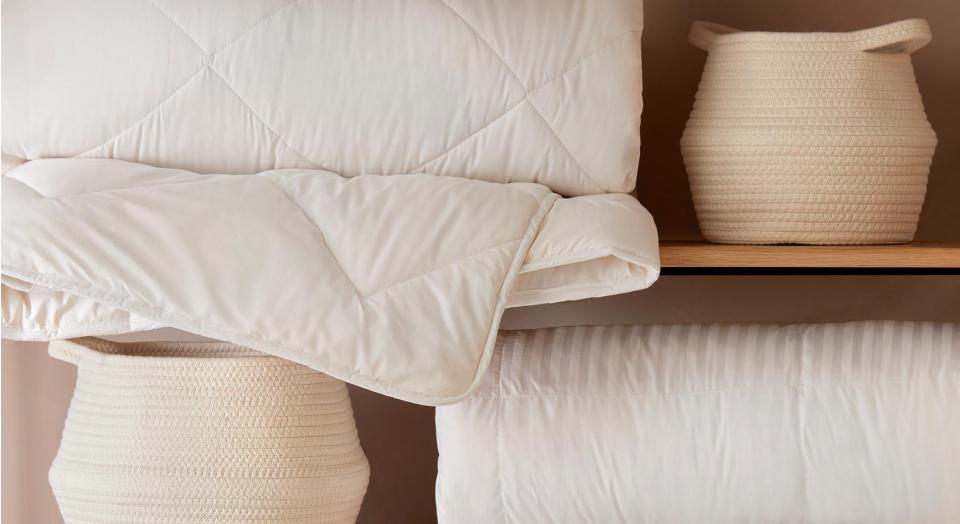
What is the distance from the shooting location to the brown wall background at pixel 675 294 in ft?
4.43

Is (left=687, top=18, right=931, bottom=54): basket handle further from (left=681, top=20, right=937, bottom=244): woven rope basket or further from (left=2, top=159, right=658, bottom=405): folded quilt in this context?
(left=2, top=159, right=658, bottom=405): folded quilt

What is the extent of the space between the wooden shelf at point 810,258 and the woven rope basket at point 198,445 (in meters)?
0.41

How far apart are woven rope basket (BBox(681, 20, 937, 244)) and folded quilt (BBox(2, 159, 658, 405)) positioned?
18cm

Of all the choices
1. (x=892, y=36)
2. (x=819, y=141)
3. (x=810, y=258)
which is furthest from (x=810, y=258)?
(x=892, y=36)

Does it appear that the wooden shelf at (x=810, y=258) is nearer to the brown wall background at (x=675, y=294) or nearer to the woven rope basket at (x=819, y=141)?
the woven rope basket at (x=819, y=141)

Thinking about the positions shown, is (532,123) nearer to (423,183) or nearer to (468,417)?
(423,183)

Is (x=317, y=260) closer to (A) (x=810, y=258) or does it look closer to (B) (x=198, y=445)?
(B) (x=198, y=445)

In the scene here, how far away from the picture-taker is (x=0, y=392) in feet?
4.36

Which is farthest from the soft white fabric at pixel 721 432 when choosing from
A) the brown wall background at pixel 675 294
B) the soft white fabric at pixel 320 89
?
the brown wall background at pixel 675 294

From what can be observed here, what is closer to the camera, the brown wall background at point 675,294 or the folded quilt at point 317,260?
the folded quilt at point 317,260

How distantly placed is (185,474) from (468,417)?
28cm

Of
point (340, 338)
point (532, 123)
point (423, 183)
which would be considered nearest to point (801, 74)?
point (532, 123)

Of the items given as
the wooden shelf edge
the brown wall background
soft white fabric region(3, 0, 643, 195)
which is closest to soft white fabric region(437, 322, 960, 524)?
the wooden shelf edge

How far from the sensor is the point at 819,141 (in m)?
1.06
